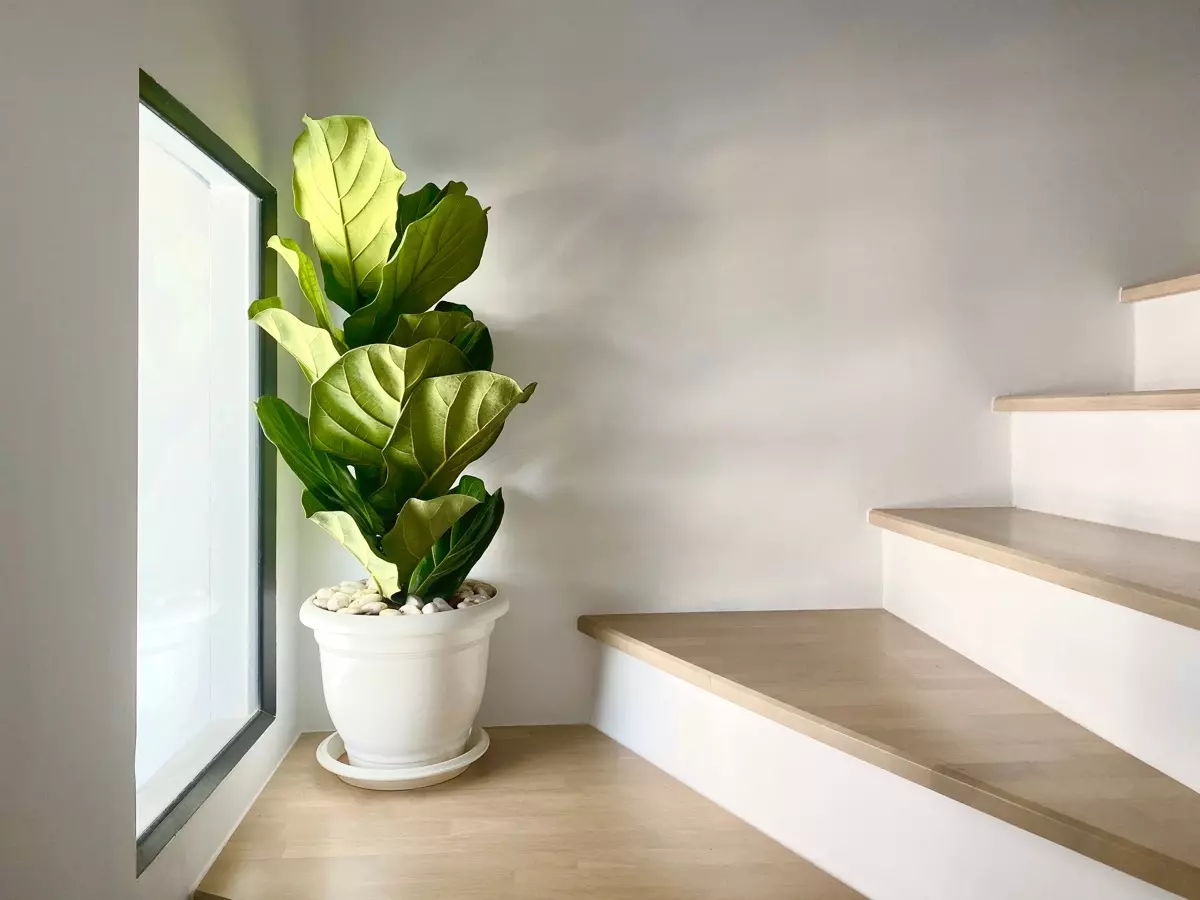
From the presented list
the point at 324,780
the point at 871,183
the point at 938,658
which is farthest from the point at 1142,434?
the point at 324,780

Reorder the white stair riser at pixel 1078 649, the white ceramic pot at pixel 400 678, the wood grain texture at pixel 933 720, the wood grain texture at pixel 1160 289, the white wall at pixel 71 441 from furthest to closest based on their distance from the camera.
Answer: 1. the wood grain texture at pixel 1160 289
2. the white ceramic pot at pixel 400 678
3. the white stair riser at pixel 1078 649
4. the wood grain texture at pixel 933 720
5. the white wall at pixel 71 441

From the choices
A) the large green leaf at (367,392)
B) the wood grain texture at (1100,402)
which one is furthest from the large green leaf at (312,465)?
the wood grain texture at (1100,402)

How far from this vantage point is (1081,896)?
959 mm

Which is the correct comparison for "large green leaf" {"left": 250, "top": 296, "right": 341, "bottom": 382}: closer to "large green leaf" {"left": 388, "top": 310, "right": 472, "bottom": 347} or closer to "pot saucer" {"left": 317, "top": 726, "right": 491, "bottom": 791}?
"large green leaf" {"left": 388, "top": 310, "right": 472, "bottom": 347}

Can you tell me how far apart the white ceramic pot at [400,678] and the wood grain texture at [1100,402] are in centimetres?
121

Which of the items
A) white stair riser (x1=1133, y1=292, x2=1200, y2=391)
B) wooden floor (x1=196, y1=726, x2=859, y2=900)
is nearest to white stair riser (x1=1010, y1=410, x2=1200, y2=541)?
white stair riser (x1=1133, y1=292, x2=1200, y2=391)

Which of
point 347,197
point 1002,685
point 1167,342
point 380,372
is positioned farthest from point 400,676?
point 1167,342

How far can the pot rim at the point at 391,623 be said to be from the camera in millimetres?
1376

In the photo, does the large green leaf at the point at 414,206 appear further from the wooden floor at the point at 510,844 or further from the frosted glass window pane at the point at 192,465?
the wooden floor at the point at 510,844

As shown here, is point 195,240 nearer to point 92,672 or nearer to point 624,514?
point 92,672

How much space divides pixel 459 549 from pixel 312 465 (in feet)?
0.96

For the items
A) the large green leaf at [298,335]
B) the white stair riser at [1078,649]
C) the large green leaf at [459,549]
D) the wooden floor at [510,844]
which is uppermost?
the large green leaf at [298,335]

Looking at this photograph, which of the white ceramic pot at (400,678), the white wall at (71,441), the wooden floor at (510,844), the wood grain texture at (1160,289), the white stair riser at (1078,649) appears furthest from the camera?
the wood grain texture at (1160,289)

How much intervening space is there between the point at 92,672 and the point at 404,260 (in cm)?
75
